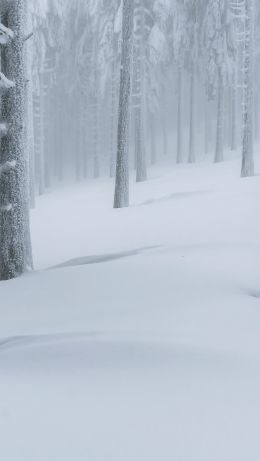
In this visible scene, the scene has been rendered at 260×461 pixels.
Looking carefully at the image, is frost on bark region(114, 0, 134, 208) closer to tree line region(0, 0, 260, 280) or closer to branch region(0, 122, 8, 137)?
tree line region(0, 0, 260, 280)

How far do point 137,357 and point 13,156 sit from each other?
384 centimetres

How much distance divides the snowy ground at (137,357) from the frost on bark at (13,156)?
1.94ft

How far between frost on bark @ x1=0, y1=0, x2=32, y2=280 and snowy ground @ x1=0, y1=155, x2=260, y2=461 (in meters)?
0.59

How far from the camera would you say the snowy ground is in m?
2.97

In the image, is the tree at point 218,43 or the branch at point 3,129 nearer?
the branch at point 3,129

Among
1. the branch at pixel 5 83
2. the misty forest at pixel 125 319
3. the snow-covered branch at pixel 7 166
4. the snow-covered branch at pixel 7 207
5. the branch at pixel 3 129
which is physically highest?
the branch at pixel 5 83

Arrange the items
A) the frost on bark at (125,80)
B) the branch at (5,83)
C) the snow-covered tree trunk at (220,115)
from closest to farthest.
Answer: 1. the branch at (5,83)
2. the frost on bark at (125,80)
3. the snow-covered tree trunk at (220,115)

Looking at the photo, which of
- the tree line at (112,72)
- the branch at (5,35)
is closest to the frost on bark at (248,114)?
the tree line at (112,72)

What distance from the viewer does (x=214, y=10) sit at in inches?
889

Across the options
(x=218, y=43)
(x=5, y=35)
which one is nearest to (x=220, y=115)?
(x=218, y=43)

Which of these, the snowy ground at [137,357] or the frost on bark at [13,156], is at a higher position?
the frost on bark at [13,156]

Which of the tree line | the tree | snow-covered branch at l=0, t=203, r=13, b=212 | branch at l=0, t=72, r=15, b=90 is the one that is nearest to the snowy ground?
snow-covered branch at l=0, t=203, r=13, b=212

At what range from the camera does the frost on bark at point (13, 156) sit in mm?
6785

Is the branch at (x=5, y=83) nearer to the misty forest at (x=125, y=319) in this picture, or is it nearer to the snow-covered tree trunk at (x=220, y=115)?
the misty forest at (x=125, y=319)
